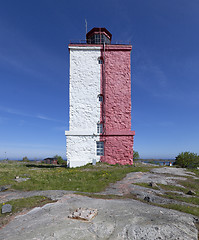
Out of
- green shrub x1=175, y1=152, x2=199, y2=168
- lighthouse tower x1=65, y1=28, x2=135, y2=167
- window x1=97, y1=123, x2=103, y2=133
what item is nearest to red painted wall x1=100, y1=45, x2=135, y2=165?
lighthouse tower x1=65, y1=28, x2=135, y2=167

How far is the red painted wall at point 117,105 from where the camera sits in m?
20.3

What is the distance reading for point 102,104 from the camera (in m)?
21.1

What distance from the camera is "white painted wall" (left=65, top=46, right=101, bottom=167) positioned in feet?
65.0

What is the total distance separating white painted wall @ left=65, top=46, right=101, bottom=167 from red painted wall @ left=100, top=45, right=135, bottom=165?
3.92ft

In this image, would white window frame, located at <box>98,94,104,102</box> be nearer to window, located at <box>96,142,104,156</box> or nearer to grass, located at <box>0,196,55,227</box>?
window, located at <box>96,142,104,156</box>

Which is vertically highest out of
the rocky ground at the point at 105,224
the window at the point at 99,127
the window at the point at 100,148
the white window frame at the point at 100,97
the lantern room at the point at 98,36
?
the lantern room at the point at 98,36

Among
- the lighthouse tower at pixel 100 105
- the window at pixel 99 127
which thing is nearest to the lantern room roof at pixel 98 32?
the lighthouse tower at pixel 100 105

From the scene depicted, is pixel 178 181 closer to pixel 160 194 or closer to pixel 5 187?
pixel 160 194

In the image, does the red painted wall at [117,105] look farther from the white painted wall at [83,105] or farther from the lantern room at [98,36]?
the lantern room at [98,36]

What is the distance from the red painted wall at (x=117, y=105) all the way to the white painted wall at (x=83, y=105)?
119cm

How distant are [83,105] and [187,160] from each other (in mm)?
16237

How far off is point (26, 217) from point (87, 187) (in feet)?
14.5

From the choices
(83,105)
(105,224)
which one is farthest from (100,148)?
(105,224)

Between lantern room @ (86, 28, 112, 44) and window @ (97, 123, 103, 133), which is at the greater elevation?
lantern room @ (86, 28, 112, 44)
